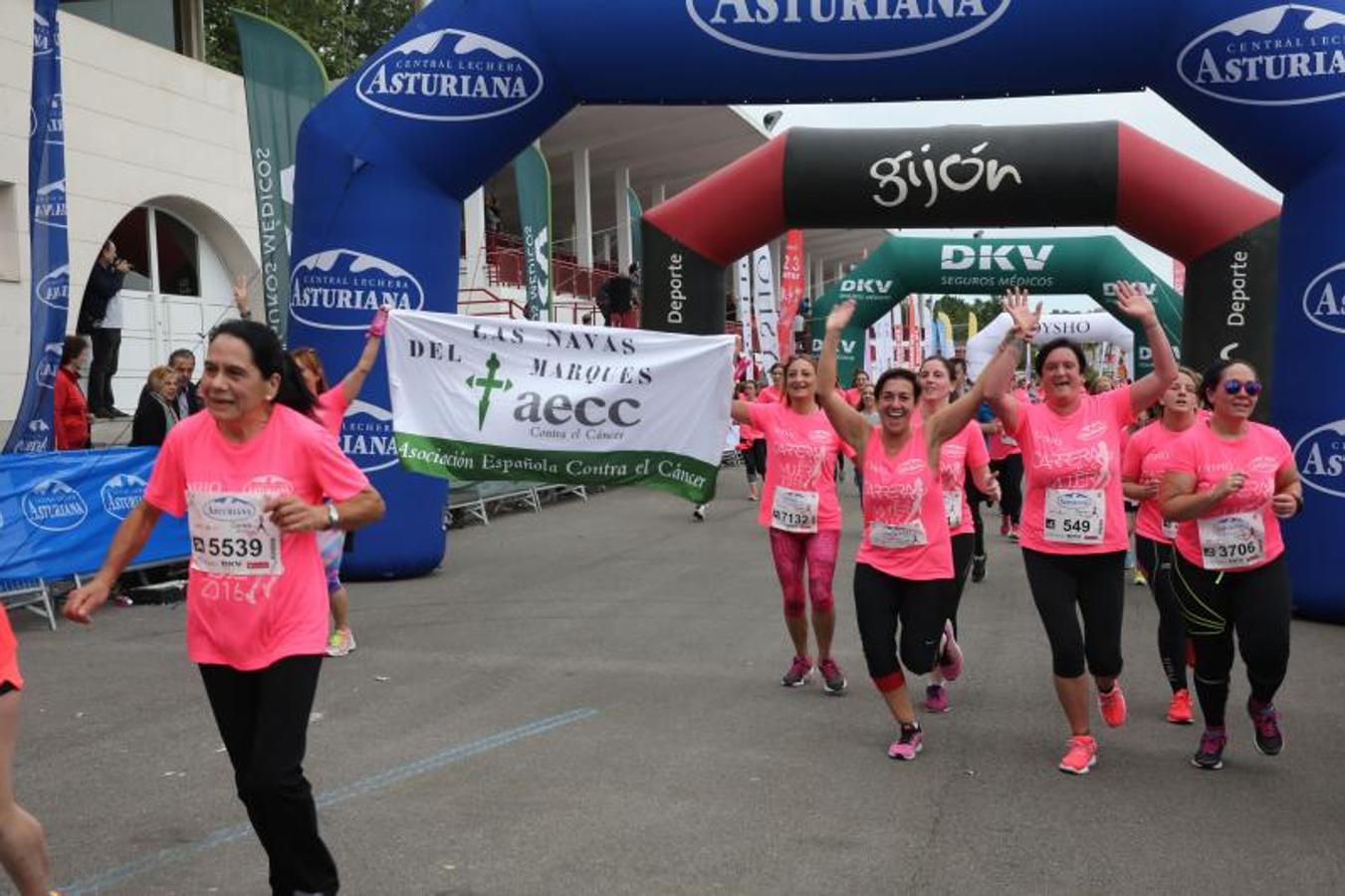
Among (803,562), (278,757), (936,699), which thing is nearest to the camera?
(278,757)

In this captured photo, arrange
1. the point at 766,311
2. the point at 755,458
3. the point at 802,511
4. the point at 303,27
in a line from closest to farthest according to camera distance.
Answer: the point at 802,511
the point at 755,458
the point at 766,311
the point at 303,27

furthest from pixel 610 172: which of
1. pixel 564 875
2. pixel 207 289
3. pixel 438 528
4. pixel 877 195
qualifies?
pixel 564 875

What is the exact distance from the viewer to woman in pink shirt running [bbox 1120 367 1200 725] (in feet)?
21.7

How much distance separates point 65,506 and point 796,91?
20.1ft

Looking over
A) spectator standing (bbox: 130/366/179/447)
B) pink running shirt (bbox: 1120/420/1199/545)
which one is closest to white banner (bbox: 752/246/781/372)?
spectator standing (bbox: 130/366/179/447)

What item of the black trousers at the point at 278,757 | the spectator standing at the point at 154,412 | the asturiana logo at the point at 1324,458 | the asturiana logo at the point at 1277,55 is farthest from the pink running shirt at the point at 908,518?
the spectator standing at the point at 154,412

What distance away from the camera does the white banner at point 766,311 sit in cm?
2300

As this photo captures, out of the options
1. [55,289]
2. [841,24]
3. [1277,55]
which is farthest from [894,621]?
[55,289]

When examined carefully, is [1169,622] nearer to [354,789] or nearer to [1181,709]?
[1181,709]

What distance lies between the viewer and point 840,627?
30.0 feet

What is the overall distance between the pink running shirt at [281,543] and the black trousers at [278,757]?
62 millimetres

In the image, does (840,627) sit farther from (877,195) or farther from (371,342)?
(877,195)

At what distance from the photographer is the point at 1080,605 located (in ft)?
19.1

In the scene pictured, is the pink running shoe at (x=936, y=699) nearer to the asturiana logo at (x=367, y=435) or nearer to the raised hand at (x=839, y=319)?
the raised hand at (x=839, y=319)
